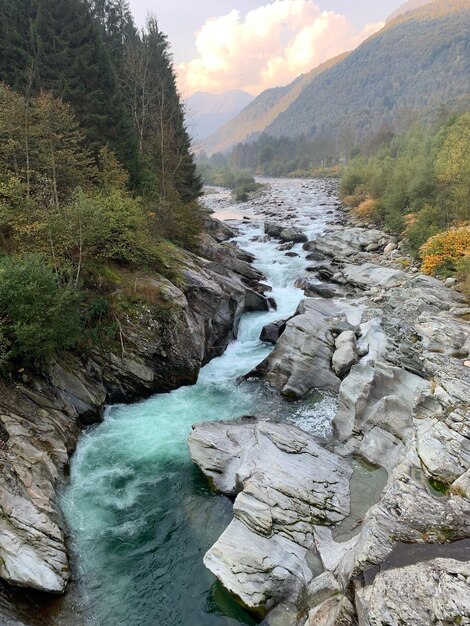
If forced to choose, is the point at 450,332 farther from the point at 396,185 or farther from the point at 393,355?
the point at 396,185

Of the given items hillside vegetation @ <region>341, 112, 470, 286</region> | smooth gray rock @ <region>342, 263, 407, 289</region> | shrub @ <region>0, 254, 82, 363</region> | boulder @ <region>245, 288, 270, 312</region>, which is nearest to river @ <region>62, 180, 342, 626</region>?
shrub @ <region>0, 254, 82, 363</region>

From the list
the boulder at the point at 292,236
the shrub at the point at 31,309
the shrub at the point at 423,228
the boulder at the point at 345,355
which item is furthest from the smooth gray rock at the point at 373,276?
the shrub at the point at 31,309

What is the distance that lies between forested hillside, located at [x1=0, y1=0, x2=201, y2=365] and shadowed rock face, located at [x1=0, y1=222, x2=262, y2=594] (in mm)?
1130

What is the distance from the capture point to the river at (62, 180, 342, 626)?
888cm

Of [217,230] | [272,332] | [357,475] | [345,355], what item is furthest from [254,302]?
[217,230]

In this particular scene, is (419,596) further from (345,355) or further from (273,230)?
(273,230)

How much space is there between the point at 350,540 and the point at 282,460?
2.72 metres

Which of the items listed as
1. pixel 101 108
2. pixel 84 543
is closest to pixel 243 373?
pixel 84 543

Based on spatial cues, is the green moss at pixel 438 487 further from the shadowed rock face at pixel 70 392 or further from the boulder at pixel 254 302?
the boulder at pixel 254 302

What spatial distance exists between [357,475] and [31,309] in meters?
11.1

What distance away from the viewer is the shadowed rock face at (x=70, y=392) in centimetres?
890

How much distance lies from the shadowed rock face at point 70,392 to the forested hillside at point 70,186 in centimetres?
113

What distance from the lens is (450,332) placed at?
15.0m

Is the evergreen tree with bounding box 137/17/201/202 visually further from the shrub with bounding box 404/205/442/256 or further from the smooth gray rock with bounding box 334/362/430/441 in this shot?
the smooth gray rock with bounding box 334/362/430/441
